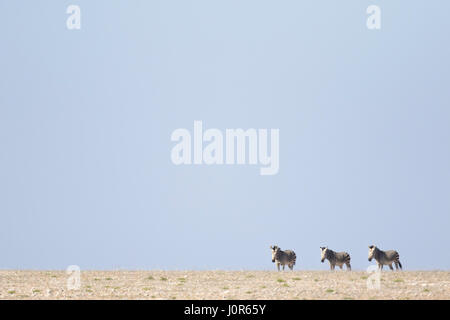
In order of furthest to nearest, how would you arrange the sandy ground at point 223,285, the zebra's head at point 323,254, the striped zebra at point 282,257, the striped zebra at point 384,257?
the striped zebra at point 282,257
the zebra's head at point 323,254
the striped zebra at point 384,257
the sandy ground at point 223,285

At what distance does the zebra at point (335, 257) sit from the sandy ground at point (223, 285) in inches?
148

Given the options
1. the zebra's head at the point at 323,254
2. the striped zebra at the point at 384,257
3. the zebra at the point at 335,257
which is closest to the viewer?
the striped zebra at the point at 384,257

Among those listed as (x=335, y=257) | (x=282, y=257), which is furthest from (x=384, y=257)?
(x=282, y=257)

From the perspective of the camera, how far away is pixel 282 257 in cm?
4628

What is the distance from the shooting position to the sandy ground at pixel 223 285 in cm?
3019

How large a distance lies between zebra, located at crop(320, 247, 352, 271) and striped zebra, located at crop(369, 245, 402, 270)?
173 centimetres

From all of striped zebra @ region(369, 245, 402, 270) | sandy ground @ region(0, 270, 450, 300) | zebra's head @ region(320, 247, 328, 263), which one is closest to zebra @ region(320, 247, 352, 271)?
zebra's head @ region(320, 247, 328, 263)

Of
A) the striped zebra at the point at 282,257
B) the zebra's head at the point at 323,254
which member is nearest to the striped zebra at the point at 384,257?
the zebra's head at the point at 323,254

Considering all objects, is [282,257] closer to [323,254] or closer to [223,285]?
[323,254]

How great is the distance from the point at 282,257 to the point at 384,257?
6.58 meters

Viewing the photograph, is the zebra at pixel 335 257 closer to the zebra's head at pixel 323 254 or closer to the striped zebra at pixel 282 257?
the zebra's head at pixel 323 254

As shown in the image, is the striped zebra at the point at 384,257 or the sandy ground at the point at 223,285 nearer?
the sandy ground at the point at 223,285
